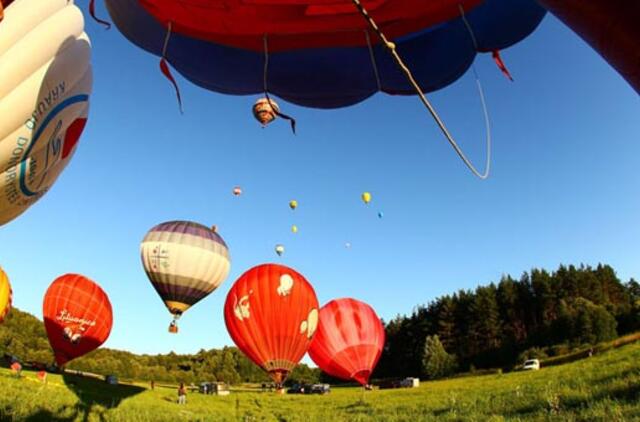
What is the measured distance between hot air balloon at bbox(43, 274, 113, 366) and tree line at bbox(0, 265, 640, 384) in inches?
1482

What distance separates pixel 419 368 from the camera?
6744cm

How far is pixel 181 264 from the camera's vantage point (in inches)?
554

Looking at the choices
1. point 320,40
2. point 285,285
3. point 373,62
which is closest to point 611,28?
point 373,62

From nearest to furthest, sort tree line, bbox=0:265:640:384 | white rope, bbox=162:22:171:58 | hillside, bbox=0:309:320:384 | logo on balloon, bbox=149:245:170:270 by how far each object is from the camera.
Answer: white rope, bbox=162:22:171:58
logo on balloon, bbox=149:245:170:270
hillside, bbox=0:309:320:384
tree line, bbox=0:265:640:384

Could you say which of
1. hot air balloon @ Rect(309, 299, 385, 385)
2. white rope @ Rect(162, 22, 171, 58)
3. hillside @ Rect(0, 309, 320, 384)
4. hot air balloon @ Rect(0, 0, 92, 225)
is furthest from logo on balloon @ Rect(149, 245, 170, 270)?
hillside @ Rect(0, 309, 320, 384)

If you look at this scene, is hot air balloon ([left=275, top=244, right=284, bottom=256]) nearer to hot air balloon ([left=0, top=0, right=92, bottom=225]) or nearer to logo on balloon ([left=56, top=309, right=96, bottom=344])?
logo on balloon ([left=56, top=309, right=96, bottom=344])

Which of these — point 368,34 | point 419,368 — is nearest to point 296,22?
point 368,34

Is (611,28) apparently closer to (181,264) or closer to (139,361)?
(181,264)

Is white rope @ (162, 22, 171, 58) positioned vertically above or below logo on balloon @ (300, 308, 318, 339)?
above

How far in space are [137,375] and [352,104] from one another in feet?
199

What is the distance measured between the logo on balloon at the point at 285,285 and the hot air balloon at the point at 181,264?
2533 millimetres

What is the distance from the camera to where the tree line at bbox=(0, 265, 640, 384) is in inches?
2249

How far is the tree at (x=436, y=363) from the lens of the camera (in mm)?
59000

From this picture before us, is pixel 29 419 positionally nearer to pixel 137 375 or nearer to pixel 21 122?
pixel 21 122
